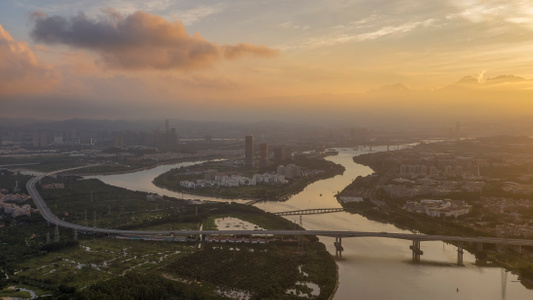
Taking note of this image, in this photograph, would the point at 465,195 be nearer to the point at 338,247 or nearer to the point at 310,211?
the point at 310,211

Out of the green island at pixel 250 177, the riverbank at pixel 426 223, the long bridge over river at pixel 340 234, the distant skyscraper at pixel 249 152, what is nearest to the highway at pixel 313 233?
the long bridge over river at pixel 340 234

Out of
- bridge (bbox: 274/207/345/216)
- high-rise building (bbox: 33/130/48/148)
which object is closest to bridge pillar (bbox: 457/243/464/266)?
bridge (bbox: 274/207/345/216)

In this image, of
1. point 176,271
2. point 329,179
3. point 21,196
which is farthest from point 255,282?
point 329,179

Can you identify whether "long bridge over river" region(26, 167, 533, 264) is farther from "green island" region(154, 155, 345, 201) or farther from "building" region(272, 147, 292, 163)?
"building" region(272, 147, 292, 163)

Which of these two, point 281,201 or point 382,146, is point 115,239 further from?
point 382,146

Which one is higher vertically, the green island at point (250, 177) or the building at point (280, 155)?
the building at point (280, 155)

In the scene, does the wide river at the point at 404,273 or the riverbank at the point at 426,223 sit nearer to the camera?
the wide river at the point at 404,273

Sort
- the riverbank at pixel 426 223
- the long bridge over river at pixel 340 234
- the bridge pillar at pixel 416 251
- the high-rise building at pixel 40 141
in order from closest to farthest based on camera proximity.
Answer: the riverbank at pixel 426 223 → the bridge pillar at pixel 416 251 → the long bridge over river at pixel 340 234 → the high-rise building at pixel 40 141

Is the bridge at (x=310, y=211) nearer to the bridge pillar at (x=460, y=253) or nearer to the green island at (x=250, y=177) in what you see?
the green island at (x=250, y=177)
